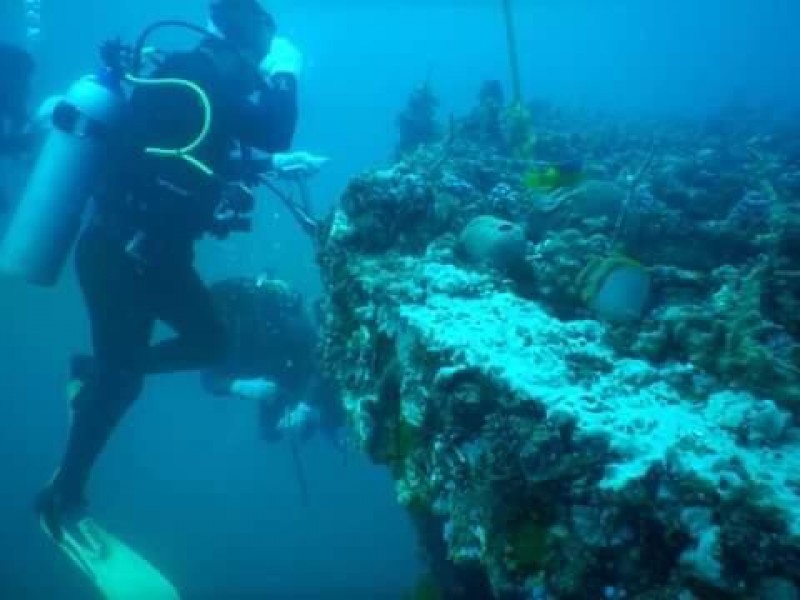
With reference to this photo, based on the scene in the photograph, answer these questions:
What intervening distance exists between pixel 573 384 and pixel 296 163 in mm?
3887

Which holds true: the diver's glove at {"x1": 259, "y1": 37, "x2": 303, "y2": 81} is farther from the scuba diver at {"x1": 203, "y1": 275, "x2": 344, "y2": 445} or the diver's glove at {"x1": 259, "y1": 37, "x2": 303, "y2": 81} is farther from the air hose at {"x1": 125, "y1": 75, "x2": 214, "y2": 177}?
the scuba diver at {"x1": 203, "y1": 275, "x2": 344, "y2": 445}

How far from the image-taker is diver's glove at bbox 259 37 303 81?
17.3 ft

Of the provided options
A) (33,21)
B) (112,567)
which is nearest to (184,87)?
(112,567)

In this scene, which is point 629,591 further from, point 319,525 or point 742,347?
point 319,525

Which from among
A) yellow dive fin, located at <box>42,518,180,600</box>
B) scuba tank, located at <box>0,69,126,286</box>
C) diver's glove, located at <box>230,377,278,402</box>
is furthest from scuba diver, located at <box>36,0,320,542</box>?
diver's glove, located at <box>230,377,278,402</box>

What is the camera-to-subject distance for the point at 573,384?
243cm

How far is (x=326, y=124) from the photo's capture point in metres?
108

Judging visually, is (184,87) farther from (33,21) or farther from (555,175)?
(33,21)

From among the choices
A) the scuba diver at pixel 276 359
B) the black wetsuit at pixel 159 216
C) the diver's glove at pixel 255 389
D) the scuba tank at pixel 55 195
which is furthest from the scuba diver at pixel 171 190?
the scuba diver at pixel 276 359

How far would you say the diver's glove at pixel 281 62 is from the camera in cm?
528

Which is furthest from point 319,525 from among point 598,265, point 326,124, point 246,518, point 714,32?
point 714,32

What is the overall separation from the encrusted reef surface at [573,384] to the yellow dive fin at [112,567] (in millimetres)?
2974

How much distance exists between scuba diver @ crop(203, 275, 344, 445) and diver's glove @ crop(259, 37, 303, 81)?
4.46 m

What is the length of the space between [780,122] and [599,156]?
1067 centimetres
